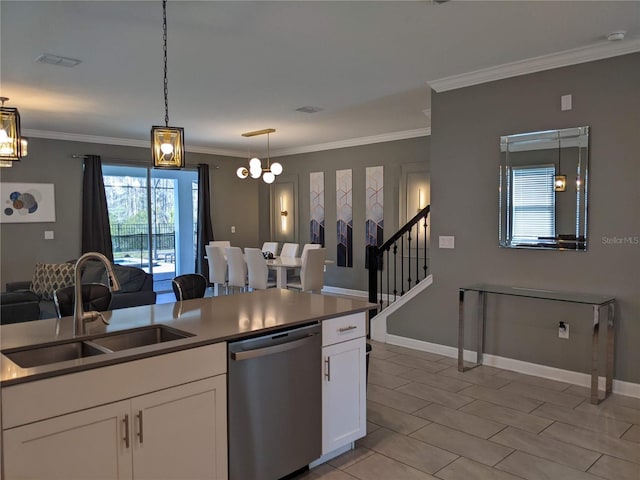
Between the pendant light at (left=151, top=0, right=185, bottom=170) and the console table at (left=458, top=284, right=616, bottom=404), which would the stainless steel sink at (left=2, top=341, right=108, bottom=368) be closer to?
A: the pendant light at (left=151, top=0, right=185, bottom=170)

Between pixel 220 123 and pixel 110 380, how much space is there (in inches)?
213

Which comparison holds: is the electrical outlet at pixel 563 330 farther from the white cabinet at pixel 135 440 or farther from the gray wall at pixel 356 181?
the gray wall at pixel 356 181

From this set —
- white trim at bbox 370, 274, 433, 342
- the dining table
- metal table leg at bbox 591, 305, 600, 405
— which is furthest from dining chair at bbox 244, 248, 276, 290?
metal table leg at bbox 591, 305, 600, 405

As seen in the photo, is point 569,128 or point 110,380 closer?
point 110,380

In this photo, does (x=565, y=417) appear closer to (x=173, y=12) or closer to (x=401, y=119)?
(x=173, y=12)

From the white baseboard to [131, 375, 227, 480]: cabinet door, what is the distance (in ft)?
10.2

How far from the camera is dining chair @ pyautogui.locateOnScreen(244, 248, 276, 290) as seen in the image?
22.2 feet

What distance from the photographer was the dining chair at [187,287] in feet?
11.6

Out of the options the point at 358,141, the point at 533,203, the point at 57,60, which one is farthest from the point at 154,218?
the point at 533,203

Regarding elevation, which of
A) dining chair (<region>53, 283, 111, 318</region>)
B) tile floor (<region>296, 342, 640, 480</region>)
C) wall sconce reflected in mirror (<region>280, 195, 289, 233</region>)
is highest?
wall sconce reflected in mirror (<region>280, 195, 289, 233</region>)

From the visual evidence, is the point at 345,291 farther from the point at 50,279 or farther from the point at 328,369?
the point at 328,369

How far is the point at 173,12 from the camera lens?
10.3ft

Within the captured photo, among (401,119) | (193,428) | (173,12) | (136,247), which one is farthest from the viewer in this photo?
(136,247)

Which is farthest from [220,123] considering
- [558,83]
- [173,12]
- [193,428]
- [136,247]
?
[193,428]
